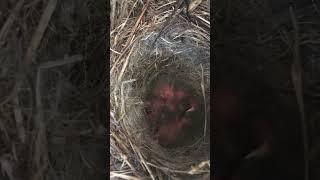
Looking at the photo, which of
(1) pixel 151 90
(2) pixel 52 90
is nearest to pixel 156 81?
(1) pixel 151 90

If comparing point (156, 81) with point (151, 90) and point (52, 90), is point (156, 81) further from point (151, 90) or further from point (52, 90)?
point (52, 90)

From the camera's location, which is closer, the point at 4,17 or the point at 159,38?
the point at 4,17
